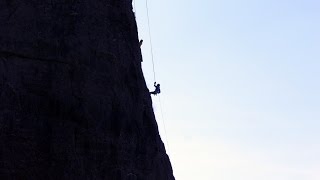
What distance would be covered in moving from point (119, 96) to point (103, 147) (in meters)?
2.42

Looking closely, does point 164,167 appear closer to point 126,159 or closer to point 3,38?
point 126,159

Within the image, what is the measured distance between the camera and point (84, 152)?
24.0 m

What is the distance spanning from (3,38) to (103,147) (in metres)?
5.35

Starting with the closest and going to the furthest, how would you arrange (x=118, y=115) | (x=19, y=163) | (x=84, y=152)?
(x=19, y=163) → (x=84, y=152) → (x=118, y=115)

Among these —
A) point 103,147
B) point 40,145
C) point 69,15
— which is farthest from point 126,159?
point 69,15

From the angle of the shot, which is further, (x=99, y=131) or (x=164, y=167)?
(x=164, y=167)

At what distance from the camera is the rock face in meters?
23.0

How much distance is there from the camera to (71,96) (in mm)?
24469

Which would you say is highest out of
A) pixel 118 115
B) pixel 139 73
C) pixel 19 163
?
pixel 139 73

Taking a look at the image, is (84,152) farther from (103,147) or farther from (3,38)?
(3,38)

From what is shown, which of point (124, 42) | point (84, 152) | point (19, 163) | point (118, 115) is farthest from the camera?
point (124, 42)

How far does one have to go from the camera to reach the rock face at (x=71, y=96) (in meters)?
23.0

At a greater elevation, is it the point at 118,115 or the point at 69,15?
the point at 69,15

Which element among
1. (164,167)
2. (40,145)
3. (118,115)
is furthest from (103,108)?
(164,167)
